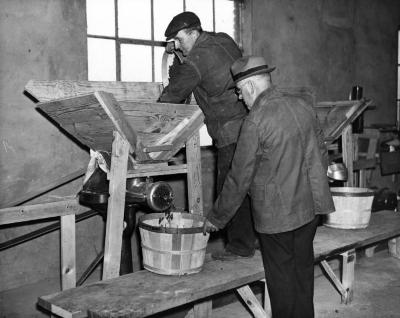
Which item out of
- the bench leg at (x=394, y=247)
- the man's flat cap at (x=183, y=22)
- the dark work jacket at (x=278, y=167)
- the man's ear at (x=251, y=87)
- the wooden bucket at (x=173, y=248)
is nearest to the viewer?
the dark work jacket at (x=278, y=167)

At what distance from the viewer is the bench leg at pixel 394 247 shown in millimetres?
6413

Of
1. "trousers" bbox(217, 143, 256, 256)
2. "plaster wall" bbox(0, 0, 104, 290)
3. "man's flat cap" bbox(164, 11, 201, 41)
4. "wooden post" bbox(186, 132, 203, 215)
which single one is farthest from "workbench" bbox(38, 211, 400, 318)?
"man's flat cap" bbox(164, 11, 201, 41)

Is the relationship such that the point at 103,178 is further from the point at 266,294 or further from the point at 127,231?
the point at 266,294

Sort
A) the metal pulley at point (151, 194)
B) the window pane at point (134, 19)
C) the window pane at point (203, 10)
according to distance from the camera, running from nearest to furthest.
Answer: the metal pulley at point (151, 194) → the window pane at point (134, 19) → the window pane at point (203, 10)

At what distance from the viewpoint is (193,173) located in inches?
175

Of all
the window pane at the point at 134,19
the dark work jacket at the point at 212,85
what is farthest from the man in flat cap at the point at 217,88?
the window pane at the point at 134,19

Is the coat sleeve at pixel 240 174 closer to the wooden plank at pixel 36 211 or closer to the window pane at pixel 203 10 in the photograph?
the wooden plank at pixel 36 211

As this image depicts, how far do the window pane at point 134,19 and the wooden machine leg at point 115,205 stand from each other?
8.02 ft

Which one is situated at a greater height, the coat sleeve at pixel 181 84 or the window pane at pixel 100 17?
the window pane at pixel 100 17

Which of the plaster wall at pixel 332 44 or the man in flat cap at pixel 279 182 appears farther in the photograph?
the plaster wall at pixel 332 44

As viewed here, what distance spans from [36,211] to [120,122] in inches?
38.0

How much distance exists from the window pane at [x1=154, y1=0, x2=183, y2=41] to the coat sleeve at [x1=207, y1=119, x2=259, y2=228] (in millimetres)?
3068

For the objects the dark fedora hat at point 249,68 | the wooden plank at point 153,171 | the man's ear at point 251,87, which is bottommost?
the wooden plank at point 153,171

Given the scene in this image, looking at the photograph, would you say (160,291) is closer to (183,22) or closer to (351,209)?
(183,22)
